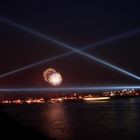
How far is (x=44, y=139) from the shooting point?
20.0 metres

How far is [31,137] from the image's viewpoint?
20.5 metres

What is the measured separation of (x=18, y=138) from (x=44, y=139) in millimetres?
1458

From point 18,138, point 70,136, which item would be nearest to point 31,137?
point 18,138

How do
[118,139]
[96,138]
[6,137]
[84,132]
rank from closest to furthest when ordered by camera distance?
[6,137]
[118,139]
[96,138]
[84,132]

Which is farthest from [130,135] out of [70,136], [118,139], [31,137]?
[31,137]

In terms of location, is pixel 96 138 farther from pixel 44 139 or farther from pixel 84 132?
pixel 44 139

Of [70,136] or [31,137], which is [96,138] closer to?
[70,136]

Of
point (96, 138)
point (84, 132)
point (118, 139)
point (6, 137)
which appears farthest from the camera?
point (84, 132)

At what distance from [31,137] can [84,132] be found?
61.6 ft

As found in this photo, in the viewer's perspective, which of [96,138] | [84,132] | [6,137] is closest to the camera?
[6,137]

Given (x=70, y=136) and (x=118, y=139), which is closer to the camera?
(x=118, y=139)

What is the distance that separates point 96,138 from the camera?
33.0 m

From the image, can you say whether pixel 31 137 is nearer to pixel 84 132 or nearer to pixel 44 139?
pixel 44 139

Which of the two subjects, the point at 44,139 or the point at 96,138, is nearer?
the point at 44,139
